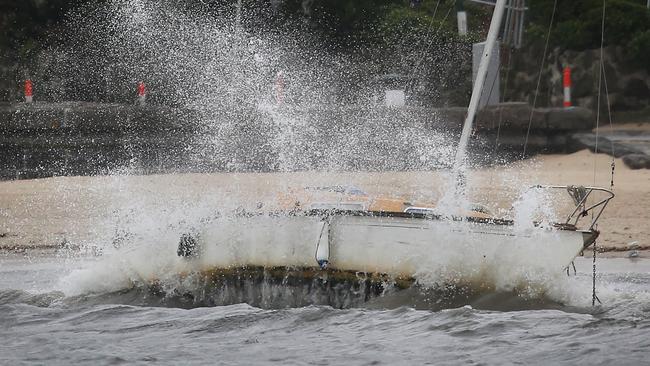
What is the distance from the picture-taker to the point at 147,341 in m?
11.1

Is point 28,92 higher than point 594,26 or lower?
lower

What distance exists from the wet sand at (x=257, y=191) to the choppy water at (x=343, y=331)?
13.2 feet

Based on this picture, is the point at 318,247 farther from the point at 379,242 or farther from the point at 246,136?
the point at 246,136

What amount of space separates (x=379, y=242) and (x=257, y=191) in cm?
707

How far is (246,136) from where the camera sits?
21.8 metres

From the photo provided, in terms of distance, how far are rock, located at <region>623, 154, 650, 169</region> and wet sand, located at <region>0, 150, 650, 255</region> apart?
0.22 metres

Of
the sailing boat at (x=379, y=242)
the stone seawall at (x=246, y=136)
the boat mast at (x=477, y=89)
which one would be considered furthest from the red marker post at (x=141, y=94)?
the sailing boat at (x=379, y=242)

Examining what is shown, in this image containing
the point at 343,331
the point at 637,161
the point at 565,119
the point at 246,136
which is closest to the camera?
the point at 343,331

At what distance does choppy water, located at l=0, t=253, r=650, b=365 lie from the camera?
10.4 metres

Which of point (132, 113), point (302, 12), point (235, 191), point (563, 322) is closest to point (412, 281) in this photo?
point (563, 322)

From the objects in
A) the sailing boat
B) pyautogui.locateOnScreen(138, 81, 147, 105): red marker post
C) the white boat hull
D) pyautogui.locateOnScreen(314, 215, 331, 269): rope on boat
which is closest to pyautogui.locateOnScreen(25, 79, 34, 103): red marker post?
pyautogui.locateOnScreen(138, 81, 147, 105): red marker post

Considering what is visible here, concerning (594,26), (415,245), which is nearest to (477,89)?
(415,245)

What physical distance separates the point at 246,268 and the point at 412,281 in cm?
166

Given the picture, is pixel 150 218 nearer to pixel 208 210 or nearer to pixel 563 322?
pixel 208 210
